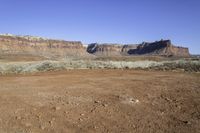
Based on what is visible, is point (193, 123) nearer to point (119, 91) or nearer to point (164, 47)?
point (119, 91)

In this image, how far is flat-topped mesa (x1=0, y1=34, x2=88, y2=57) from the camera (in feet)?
523

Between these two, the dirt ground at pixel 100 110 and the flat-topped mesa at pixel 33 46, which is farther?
the flat-topped mesa at pixel 33 46

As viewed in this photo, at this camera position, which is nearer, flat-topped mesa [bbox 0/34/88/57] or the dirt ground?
the dirt ground

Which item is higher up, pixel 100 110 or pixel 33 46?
pixel 100 110

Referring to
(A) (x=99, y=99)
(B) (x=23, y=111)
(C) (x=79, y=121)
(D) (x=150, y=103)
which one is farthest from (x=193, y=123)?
(B) (x=23, y=111)

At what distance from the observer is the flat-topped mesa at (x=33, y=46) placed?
159500mm

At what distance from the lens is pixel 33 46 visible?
178375 mm

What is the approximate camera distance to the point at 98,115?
8.65 m

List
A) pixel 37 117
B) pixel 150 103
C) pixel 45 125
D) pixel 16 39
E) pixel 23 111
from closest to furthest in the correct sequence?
1. pixel 45 125
2. pixel 37 117
3. pixel 23 111
4. pixel 150 103
5. pixel 16 39

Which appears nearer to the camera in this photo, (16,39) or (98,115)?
(98,115)

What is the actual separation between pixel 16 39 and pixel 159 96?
165 m

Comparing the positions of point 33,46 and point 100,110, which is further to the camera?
point 33,46

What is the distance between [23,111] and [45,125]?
1.68 meters

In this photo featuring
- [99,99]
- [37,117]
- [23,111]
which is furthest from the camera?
[99,99]
